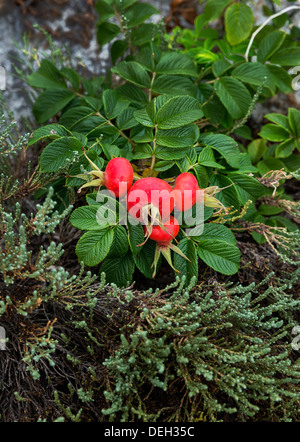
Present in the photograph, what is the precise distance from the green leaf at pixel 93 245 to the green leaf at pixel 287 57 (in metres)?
0.98

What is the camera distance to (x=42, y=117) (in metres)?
1.47

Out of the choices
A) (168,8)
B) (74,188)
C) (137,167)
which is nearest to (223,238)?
(137,167)

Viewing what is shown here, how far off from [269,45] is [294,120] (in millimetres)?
312

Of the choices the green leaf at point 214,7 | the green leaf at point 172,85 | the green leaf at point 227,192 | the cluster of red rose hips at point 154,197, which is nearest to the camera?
the cluster of red rose hips at point 154,197

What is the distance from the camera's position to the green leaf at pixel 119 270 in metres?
1.17

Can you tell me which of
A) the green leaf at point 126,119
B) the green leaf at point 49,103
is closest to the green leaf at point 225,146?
the green leaf at point 126,119

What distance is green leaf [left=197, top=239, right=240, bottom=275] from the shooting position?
113cm

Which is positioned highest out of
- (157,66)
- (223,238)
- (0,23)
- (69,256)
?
(0,23)

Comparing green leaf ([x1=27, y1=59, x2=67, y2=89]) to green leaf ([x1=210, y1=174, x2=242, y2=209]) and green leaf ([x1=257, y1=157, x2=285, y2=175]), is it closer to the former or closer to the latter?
green leaf ([x1=210, y1=174, x2=242, y2=209])

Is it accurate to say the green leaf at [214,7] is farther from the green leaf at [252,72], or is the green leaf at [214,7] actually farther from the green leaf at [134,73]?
the green leaf at [134,73]

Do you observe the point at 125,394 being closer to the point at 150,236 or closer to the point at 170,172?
the point at 150,236

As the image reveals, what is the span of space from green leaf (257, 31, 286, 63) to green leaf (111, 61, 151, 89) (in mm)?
491
